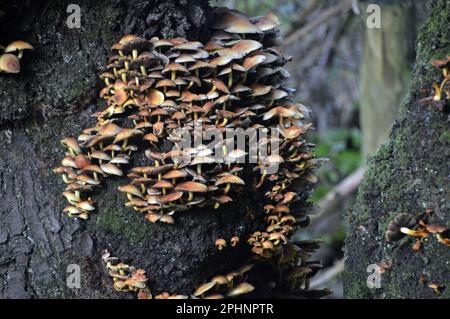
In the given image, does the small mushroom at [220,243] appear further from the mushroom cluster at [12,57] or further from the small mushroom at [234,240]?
the mushroom cluster at [12,57]

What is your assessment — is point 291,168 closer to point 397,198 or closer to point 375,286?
point 397,198

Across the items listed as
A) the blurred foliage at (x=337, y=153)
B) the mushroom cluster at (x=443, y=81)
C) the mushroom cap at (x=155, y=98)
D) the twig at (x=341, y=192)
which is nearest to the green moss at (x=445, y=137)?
the mushroom cluster at (x=443, y=81)

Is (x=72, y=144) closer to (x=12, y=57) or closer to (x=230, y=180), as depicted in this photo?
(x=12, y=57)

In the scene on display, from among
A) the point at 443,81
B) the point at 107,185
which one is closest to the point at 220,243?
the point at 107,185

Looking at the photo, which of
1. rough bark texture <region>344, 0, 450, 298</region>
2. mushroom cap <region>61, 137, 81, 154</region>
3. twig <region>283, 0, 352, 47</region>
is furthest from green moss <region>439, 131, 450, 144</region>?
twig <region>283, 0, 352, 47</region>

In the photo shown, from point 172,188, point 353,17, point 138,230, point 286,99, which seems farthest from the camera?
point 353,17

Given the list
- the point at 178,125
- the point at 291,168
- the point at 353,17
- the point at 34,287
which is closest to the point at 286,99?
the point at 291,168
